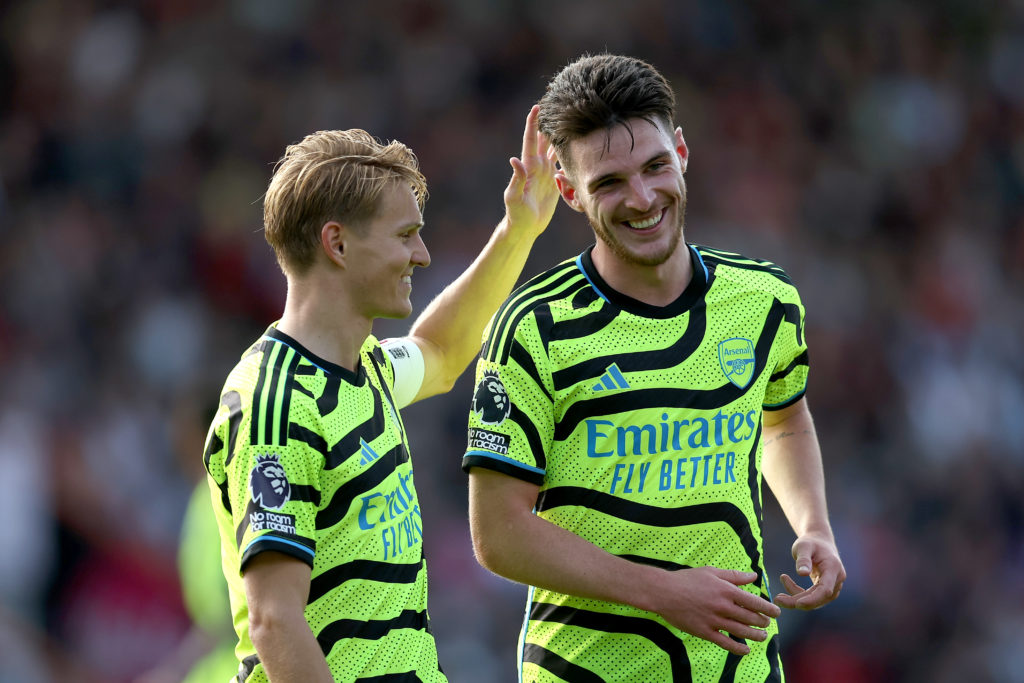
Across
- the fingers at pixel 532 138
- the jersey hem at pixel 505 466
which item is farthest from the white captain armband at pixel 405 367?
the fingers at pixel 532 138

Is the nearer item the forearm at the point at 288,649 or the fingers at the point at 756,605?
the forearm at the point at 288,649

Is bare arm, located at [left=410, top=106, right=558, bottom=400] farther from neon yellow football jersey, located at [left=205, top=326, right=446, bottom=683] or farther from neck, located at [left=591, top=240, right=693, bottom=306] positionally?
neon yellow football jersey, located at [left=205, top=326, right=446, bottom=683]

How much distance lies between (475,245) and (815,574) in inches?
236

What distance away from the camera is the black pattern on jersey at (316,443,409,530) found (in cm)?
268

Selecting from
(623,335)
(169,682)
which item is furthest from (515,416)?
(169,682)

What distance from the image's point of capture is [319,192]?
2830mm

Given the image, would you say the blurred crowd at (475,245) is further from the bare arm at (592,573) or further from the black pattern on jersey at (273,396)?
the black pattern on jersey at (273,396)

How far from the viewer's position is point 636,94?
3.12 m

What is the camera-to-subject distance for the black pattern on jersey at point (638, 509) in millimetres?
3062

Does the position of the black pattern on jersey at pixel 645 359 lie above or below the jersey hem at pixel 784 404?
above

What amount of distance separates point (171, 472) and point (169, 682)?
256 cm

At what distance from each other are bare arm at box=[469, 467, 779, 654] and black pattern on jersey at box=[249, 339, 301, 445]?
58cm

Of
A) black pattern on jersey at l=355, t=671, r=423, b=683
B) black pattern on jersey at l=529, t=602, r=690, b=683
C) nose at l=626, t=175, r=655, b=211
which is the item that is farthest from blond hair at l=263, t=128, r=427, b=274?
black pattern on jersey at l=529, t=602, r=690, b=683

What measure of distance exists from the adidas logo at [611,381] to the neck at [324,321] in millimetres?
599
